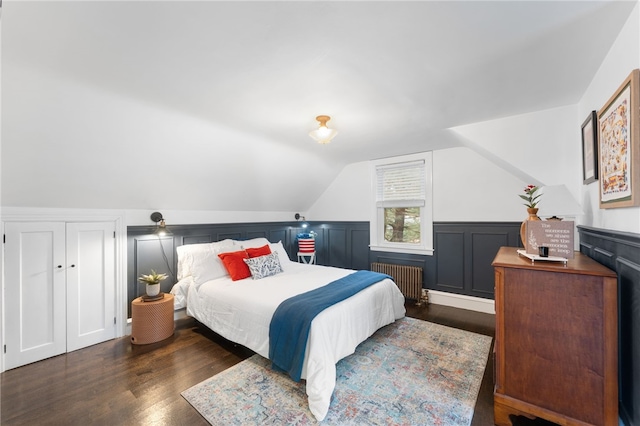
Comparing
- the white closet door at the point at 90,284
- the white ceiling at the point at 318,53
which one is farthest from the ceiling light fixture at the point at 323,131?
the white closet door at the point at 90,284

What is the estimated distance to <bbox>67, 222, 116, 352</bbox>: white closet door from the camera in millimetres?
2717

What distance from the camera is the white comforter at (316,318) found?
6.34 feet

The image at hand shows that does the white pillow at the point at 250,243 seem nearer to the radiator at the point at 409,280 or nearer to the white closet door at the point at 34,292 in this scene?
the white closet door at the point at 34,292

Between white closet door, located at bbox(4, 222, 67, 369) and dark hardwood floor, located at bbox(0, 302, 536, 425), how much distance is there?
15cm

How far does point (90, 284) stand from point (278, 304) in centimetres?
219

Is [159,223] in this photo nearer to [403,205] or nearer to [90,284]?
[90,284]

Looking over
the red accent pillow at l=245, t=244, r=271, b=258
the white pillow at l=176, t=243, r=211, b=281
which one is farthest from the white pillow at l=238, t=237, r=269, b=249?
the white pillow at l=176, t=243, r=211, b=281

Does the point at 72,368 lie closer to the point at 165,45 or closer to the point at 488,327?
the point at 165,45

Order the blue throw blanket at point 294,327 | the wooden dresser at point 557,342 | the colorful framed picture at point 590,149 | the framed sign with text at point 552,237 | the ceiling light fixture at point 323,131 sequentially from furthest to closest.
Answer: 1. the ceiling light fixture at point 323,131
2. the blue throw blanket at point 294,327
3. the colorful framed picture at point 590,149
4. the framed sign with text at point 552,237
5. the wooden dresser at point 557,342

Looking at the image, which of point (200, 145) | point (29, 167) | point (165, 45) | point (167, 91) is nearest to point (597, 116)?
point (165, 45)

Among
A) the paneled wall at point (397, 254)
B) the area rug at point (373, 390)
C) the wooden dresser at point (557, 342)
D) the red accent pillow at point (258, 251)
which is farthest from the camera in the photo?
the red accent pillow at point (258, 251)

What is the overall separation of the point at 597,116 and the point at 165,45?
2870 mm

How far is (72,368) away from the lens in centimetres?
239

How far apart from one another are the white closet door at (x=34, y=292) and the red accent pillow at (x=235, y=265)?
1568 mm
